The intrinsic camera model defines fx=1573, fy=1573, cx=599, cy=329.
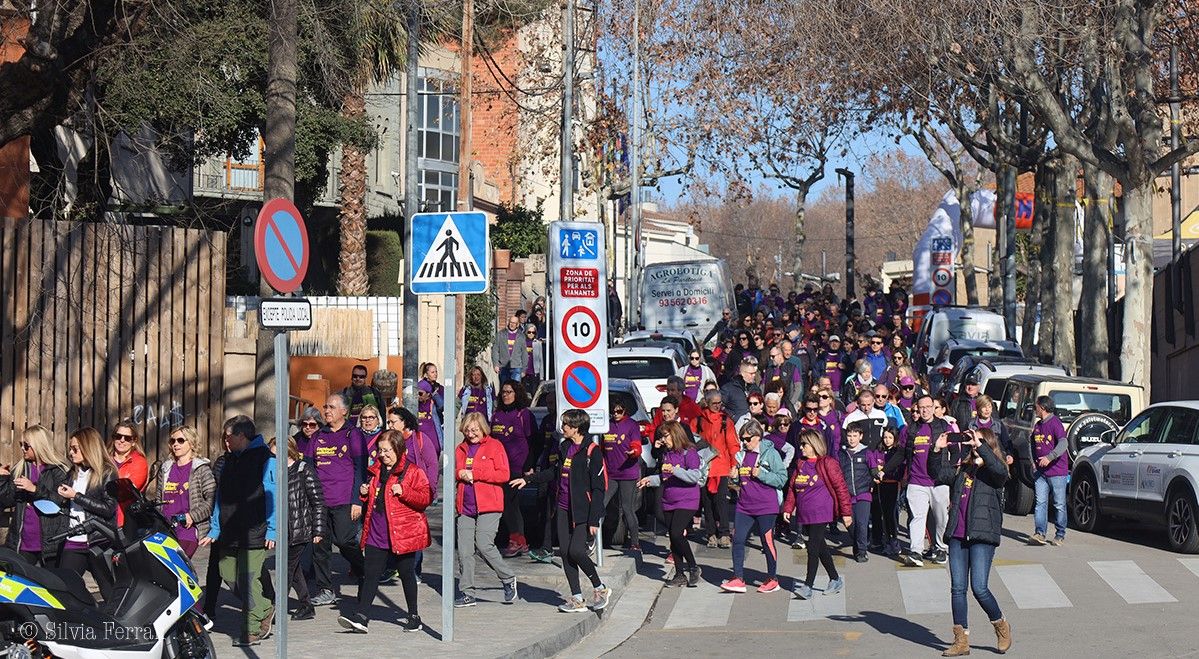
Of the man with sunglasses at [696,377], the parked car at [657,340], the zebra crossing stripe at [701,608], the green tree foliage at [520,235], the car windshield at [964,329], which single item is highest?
the green tree foliage at [520,235]

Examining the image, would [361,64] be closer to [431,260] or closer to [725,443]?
[725,443]

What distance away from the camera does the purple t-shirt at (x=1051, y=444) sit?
17.7 metres

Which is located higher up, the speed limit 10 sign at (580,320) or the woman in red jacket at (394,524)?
the speed limit 10 sign at (580,320)

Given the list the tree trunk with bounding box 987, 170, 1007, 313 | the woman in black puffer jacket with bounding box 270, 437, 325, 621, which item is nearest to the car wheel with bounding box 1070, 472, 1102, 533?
the woman in black puffer jacket with bounding box 270, 437, 325, 621

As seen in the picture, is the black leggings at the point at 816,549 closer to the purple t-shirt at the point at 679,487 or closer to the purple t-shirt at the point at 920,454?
the purple t-shirt at the point at 679,487

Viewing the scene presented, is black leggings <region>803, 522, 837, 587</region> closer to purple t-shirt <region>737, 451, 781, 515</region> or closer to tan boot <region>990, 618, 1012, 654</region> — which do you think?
purple t-shirt <region>737, 451, 781, 515</region>

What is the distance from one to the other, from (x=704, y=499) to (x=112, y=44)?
8.65 m

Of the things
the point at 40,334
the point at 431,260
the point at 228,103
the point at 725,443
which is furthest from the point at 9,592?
the point at 228,103

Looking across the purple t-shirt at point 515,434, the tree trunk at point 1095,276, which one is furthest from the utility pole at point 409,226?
the tree trunk at point 1095,276

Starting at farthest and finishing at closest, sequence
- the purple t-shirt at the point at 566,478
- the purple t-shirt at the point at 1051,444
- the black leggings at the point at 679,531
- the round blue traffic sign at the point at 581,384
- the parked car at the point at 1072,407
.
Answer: the parked car at the point at 1072,407 → the purple t-shirt at the point at 1051,444 → the round blue traffic sign at the point at 581,384 → the black leggings at the point at 679,531 → the purple t-shirt at the point at 566,478

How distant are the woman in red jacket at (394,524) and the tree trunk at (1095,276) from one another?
1983 cm

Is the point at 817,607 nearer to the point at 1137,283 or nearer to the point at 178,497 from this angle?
the point at 178,497

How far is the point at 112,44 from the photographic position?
1185 centimetres

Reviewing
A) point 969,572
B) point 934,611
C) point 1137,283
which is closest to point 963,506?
point 969,572
